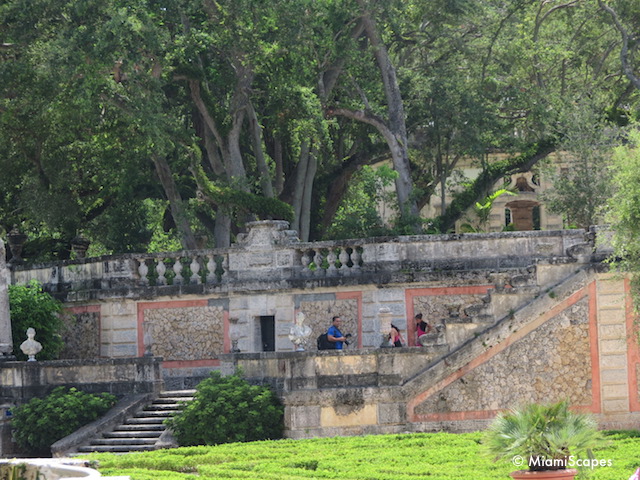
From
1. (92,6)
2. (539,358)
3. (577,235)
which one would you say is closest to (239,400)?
(539,358)

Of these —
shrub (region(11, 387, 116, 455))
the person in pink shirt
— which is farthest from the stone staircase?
the person in pink shirt

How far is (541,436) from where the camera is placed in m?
17.4

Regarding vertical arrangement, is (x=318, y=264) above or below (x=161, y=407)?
above

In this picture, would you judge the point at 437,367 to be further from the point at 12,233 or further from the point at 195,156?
the point at 12,233

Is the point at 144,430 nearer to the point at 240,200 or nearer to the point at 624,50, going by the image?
the point at 240,200

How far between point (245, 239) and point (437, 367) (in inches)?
263

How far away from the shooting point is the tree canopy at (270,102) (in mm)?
32000

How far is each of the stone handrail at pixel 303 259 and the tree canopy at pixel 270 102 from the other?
255cm

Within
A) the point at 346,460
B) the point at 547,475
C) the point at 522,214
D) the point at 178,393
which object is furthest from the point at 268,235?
the point at 547,475

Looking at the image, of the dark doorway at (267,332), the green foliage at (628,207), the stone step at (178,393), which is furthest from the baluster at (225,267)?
the green foliage at (628,207)

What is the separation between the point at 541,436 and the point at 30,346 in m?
14.2

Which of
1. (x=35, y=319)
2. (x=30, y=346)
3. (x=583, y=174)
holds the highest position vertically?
(x=583, y=174)

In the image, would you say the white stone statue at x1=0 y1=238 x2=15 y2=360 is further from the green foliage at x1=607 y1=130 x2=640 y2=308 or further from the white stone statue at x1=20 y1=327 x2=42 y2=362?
the green foliage at x1=607 y1=130 x2=640 y2=308

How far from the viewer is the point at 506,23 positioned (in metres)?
41.1
